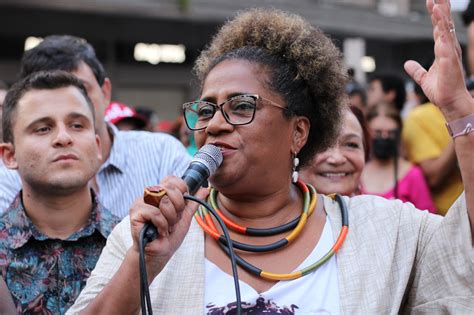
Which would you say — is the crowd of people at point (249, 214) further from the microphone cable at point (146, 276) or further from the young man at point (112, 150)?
the young man at point (112, 150)

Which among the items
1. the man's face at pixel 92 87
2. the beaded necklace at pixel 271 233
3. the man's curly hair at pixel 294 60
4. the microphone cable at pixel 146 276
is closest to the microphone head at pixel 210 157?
the microphone cable at pixel 146 276

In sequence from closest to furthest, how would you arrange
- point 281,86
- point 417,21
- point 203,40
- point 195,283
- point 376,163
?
point 195,283 < point 281,86 < point 376,163 < point 203,40 < point 417,21

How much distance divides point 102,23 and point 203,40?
2.66 m

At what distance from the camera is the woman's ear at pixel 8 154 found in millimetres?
3590

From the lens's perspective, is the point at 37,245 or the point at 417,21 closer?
the point at 37,245

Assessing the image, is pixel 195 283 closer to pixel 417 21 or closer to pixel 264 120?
pixel 264 120

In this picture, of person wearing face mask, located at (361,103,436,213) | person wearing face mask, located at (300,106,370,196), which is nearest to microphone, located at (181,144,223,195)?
person wearing face mask, located at (300,106,370,196)

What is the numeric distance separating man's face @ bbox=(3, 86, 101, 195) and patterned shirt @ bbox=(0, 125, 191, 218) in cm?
64

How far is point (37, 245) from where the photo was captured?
3279 mm

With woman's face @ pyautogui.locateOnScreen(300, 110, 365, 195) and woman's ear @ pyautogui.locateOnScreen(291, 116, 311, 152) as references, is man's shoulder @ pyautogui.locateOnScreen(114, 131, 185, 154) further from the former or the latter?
woman's ear @ pyautogui.locateOnScreen(291, 116, 311, 152)

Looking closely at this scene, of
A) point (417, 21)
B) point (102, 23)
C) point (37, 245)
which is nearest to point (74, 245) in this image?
point (37, 245)

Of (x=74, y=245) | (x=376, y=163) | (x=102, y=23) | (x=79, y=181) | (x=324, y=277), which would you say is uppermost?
(x=102, y=23)

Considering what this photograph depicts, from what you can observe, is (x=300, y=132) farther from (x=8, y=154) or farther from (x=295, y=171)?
(x=8, y=154)

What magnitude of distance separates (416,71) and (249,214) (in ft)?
2.54
